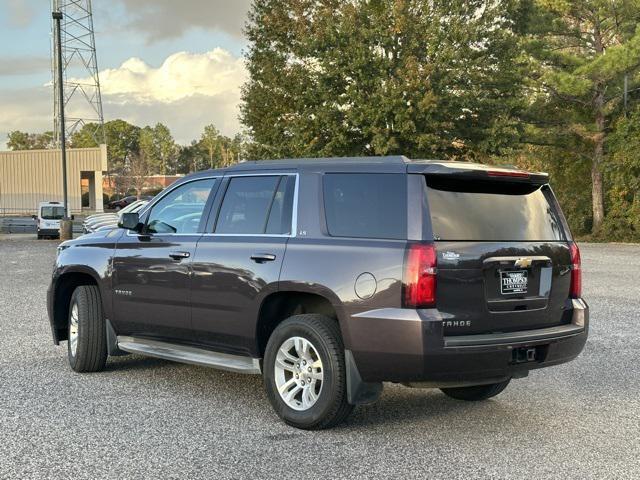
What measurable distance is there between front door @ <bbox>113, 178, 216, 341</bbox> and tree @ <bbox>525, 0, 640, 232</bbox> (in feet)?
82.6

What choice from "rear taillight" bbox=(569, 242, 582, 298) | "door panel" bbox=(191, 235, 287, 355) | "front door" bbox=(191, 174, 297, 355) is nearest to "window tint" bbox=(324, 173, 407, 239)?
"front door" bbox=(191, 174, 297, 355)

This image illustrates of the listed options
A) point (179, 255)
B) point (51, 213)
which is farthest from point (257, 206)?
point (51, 213)

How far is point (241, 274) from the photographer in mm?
5805

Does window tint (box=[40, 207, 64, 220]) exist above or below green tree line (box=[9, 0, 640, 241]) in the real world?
below

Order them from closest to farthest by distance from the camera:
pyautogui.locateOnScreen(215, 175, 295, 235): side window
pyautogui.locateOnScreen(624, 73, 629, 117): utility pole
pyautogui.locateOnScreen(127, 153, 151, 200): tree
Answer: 1. pyautogui.locateOnScreen(215, 175, 295, 235): side window
2. pyautogui.locateOnScreen(624, 73, 629, 117): utility pole
3. pyautogui.locateOnScreen(127, 153, 151, 200): tree

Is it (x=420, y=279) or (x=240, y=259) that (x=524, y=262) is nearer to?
(x=420, y=279)

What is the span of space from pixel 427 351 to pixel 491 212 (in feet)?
3.78

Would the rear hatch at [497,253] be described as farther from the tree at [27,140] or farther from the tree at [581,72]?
the tree at [27,140]

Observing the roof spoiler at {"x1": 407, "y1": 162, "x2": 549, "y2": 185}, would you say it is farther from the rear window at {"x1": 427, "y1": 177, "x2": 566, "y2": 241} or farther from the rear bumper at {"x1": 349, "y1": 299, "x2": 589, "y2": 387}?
the rear bumper at {"x1": 349, "y1": 299, "x2": 589, "y2": 387}

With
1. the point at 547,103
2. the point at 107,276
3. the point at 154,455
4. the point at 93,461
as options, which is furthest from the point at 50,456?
the point at 547,103

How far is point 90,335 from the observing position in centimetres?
710

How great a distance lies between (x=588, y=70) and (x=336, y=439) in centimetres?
2701

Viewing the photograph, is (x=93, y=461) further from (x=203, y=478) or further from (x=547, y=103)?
(x=547, y=103)

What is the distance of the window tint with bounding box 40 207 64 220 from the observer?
115 feet
